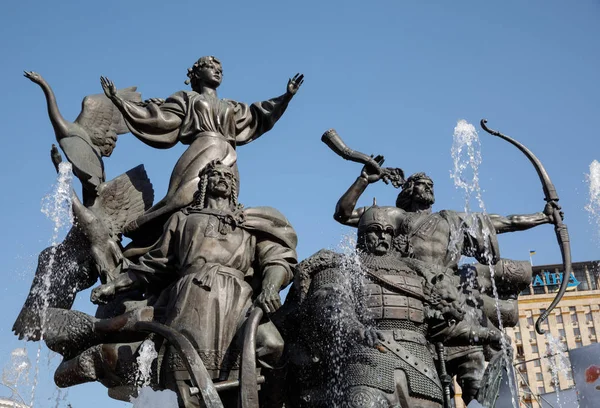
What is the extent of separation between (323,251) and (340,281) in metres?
0.44

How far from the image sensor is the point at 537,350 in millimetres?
52031

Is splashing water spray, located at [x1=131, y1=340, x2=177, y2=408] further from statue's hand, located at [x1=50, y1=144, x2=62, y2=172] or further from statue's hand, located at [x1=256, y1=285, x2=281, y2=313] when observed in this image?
statue's hand, located at [x1=50, y1=144, x2=62, y2=172]

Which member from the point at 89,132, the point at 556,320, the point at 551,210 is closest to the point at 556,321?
the point at 556,320

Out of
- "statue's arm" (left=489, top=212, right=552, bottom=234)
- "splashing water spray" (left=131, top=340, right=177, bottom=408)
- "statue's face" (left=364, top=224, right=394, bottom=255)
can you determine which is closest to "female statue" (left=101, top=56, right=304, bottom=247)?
"splashing water spray" (left=131, top=340, right=177, bottom=408)

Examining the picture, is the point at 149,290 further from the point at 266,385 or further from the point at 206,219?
the point at 266,385

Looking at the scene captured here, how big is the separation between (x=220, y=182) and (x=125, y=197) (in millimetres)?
1675

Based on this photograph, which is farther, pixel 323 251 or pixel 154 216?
Result: pixel 154 216

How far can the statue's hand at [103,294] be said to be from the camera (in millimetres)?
8656

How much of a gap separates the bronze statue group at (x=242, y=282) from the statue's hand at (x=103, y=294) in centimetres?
2

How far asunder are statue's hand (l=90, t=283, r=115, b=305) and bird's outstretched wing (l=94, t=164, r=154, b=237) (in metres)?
1.07

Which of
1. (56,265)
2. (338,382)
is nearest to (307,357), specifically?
(338,382)

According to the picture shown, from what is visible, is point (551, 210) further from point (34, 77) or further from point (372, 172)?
point (34, 77)

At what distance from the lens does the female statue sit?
967 centimetres

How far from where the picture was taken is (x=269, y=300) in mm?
7992
